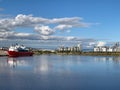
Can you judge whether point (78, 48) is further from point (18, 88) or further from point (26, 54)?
point (18, 88)

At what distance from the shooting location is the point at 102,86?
20.5 meters

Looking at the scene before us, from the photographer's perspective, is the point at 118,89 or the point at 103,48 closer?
the point at 118,89

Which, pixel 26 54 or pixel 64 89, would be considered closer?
pixel 64 89

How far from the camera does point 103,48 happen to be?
6284 inches

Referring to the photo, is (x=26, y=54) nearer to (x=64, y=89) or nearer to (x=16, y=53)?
(x=16, y=53)

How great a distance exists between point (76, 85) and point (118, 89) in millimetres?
3279

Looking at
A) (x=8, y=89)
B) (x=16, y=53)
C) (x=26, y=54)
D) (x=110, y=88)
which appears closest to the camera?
(x=8, y=89)

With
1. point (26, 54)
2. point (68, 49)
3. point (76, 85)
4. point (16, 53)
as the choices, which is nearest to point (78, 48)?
point (68, 49)

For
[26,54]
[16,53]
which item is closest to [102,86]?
[16,53]

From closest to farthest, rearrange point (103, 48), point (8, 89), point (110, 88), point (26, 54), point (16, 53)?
point (8, 89)
point (110, 88)
point (16, 53)
point (26, 54)
point (103, 48)

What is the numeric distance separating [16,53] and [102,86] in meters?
73.0

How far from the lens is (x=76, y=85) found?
2067 centimetres

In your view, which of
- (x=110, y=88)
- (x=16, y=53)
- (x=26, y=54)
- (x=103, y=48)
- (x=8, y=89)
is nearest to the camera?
(x=8, y=89)

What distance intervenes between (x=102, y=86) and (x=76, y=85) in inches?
79.7
